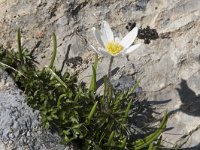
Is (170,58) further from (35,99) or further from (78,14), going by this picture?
(35,99)

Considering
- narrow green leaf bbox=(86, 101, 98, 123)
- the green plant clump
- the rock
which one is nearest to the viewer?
the rock

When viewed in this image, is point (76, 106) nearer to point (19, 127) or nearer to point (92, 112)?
point (92, 112)

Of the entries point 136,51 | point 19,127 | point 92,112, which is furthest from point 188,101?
point 19,127

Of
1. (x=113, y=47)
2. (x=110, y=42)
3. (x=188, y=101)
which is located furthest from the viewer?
(x=188, y=101)

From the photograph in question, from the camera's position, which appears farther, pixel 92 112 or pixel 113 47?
pixel 92 112

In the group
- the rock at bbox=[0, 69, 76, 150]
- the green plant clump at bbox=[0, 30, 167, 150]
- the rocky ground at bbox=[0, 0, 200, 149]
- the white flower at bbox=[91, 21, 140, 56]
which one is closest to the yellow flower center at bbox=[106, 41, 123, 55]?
the white flower at bbox=[91, 21, 140, 56]

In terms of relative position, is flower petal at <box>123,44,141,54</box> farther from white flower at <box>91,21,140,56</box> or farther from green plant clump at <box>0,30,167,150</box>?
green plant clump at <box>0,30,167,150</box>

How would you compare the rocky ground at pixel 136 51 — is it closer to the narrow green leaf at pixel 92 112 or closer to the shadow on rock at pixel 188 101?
the shadow on rock at pixel 188 101
